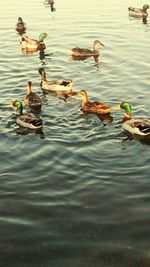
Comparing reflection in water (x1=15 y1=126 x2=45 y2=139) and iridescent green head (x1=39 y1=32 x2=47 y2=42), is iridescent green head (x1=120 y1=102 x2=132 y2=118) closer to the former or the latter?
reflection in water (x1=15 y1=126 x2=45 y2=139)

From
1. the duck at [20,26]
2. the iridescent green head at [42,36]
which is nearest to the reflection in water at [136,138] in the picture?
the iridescent green head at [42,36]

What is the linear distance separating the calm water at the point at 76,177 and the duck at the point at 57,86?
0.59 m

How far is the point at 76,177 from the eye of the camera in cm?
1480

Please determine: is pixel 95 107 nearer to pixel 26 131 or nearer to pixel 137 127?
pixel 137 127

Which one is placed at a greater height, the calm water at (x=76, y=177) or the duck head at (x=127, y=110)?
the duck head at (x=127, y=110)

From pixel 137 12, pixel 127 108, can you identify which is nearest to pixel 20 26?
pixel 137 12

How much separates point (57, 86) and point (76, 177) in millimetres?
9322

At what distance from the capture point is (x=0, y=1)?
46469 mm

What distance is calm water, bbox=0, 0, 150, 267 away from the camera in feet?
38.0

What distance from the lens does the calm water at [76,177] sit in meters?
11.6

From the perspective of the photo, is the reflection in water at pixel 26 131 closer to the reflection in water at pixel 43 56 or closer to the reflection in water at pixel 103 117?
the reflection in water at pixel 103 117

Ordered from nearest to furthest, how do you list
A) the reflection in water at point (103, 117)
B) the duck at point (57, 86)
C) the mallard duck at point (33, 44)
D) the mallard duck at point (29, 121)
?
the mallard duck at point (29, 121) → the reflection in water at point (103, 117) → the duck at point (57, 86) → the mallard duck at point (33, 44)

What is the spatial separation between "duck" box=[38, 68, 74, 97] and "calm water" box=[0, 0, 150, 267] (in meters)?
0.59

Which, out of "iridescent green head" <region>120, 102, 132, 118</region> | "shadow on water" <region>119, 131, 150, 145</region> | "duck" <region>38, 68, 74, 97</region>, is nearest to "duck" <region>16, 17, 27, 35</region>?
"duck" <region>38, 68, 74, 97</region>
